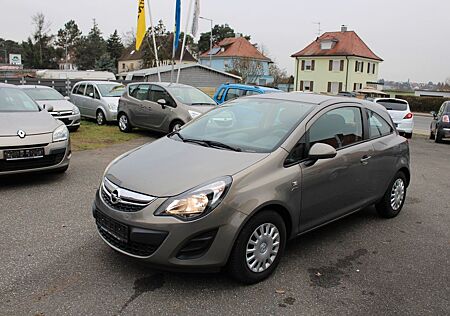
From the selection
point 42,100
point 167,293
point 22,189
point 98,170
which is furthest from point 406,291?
point 42,100

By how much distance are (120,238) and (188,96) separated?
9035mm

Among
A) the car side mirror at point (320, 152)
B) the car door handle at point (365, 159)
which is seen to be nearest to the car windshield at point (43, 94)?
the car door handle at point (365, 159)

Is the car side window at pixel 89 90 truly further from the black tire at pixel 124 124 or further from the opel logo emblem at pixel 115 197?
the opel logo emblem at pixel 115 197

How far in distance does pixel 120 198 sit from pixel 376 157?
301 centimetres

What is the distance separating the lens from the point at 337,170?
4.36 m

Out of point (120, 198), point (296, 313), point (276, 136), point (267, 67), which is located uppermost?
point (267, 67)

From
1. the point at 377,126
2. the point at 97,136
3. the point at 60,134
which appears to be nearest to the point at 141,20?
the point at 97,136

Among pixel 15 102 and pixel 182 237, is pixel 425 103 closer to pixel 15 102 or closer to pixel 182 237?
pixel 15 102

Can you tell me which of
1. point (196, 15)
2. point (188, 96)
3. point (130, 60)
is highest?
point (130, 60)

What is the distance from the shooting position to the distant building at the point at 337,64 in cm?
5725

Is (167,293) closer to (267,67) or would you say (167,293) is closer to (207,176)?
(207,176)

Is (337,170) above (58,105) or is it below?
below

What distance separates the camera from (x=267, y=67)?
69.6 m

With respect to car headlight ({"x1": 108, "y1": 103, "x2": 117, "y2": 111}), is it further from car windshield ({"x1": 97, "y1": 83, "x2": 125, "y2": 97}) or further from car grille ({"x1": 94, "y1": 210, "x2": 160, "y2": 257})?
car grille ({"x1": 94, "y1": 210, "x2": 160, "y2": 257})
